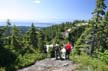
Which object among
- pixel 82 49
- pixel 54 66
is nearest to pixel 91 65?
pixel 54 66

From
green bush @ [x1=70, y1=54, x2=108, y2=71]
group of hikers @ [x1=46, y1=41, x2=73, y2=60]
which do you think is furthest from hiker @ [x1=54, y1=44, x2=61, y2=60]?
green bush @ [x1=70, y1=54, x2=108, y2=71]

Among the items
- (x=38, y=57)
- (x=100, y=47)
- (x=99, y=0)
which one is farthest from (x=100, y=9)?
(x=38, y=57)

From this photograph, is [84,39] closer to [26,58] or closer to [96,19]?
[96,19]

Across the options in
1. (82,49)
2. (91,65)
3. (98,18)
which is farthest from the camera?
(98,18)

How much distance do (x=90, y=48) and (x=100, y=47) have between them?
4.35 m

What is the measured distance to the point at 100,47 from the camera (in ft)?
149

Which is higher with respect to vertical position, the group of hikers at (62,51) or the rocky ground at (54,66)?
the group of hikers at (62,51)

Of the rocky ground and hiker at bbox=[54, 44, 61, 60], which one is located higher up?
hiker at bbox=[54, 44, 61, 60]

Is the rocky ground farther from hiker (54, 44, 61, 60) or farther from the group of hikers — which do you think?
the group of hikers

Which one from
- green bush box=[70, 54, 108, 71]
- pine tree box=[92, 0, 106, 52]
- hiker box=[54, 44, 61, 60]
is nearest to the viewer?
green bush box=[70, 54, 108, 71]

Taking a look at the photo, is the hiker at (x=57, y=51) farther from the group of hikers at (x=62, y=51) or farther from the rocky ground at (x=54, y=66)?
the rocky ground at (x=54, y=66)

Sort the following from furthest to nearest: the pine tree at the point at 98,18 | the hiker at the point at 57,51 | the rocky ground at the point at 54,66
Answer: the pine tree at the point at 98,18 → the hiker at the point at 57,51 → the rocky ground at the point at 54,66

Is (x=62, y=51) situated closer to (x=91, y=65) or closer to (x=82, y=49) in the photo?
(x=91, y=65)

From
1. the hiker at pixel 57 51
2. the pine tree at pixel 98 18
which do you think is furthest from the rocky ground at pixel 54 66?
the pine tree at pixel 98 18
